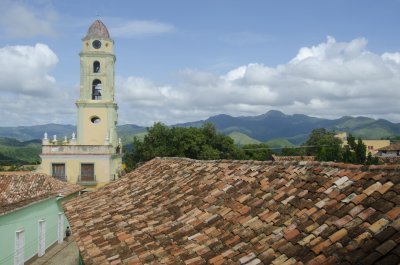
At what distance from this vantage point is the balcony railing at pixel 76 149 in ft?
106

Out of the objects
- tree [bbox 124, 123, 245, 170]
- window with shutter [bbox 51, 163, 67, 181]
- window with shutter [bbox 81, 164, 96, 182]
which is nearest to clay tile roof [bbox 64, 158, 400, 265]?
window with shutter [bbox 81, 164, 96, 182]

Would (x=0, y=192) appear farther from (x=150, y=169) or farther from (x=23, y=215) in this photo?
(x=150, y=169)

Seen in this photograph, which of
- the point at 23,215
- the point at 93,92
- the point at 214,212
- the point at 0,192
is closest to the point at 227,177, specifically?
the point at 214,212

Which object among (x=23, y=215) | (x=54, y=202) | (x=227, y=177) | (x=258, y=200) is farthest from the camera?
(x=54, y=202)

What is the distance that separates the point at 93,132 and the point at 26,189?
1519cm

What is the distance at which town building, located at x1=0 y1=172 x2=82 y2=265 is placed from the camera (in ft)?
49.7

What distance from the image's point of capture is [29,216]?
17188 millimetres

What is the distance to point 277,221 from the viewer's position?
4.78 m

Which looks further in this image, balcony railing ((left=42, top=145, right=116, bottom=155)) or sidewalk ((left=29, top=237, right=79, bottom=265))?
balcony railing ((left=42, top=145, right=116, bottom=155))

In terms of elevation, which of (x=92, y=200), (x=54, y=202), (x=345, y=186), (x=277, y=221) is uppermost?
(x=345, y=186)

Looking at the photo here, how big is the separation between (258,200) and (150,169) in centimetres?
589

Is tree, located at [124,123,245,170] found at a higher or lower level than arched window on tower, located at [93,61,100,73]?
lower

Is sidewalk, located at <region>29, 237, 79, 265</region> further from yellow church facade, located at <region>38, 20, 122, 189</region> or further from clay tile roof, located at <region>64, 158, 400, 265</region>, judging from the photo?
yellow church facade, located at <region>38, 20, 122, 189</region>

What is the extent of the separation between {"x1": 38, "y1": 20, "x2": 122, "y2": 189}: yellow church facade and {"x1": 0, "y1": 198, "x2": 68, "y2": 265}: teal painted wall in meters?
11.4
